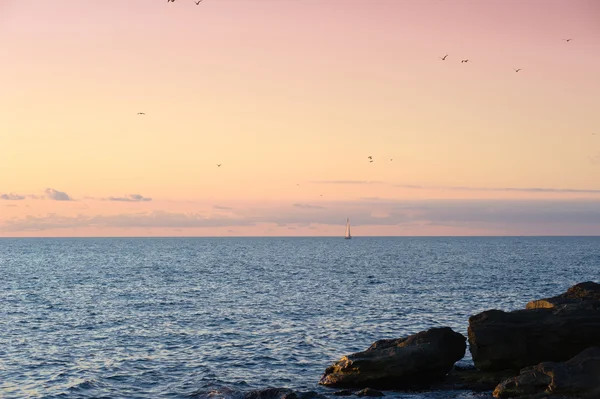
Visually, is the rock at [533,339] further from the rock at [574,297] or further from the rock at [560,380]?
the rock at [560,380]

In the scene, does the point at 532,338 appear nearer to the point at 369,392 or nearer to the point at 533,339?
the point at 533,339

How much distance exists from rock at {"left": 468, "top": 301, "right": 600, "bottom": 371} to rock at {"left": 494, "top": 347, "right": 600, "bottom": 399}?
8.81 feet

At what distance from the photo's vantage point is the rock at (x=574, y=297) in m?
38.8

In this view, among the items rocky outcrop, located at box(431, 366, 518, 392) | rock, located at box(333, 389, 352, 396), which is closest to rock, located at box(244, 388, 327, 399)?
rock, located at box(333, 389, 352, 396)

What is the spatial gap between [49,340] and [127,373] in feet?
45.8

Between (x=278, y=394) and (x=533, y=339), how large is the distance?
14530 mm

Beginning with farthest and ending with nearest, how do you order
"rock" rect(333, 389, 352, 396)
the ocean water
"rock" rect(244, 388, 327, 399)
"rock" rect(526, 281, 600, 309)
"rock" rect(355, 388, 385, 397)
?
1. "rock" rect(526, 281, 600, 309)
2. the ocean water
3. "rock" rect(333, 389, 352, 396)
4. "rock" rect(355, 388, 385, 397)
5. "rock" rect(244, 388, 327, 399)

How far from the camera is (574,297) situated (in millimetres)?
41969

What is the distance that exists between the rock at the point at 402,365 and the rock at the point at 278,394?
11.6 feet

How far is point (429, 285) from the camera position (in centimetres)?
9062

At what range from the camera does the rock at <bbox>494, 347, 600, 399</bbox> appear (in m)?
30.6

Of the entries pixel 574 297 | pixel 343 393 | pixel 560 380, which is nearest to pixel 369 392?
pixel 343 393

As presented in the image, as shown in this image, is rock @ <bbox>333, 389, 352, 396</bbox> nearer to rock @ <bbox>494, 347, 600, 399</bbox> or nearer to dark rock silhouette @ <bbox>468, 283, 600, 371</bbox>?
rock @ <bbox>494, 347, 600, 399</bbox>

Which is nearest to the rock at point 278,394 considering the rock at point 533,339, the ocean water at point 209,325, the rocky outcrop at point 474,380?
the ocean water at point 209,325
